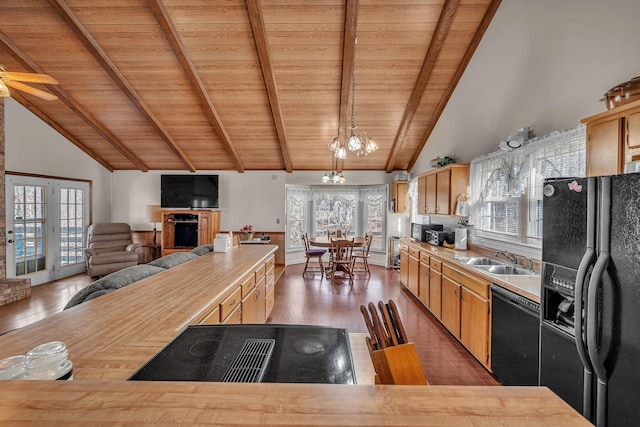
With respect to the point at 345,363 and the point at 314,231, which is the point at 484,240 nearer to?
the point at 345,363

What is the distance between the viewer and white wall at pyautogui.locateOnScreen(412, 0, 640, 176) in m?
2.21

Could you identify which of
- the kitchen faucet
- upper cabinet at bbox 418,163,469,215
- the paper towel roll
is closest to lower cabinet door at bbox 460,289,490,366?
the kitchen faucet

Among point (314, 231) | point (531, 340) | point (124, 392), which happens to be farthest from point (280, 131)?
point (124, 392)

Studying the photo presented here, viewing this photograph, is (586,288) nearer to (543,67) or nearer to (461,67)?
(543,67)

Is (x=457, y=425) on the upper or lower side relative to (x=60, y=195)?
lower

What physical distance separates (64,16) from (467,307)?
584 centimetres

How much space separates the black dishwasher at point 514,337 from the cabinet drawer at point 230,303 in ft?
6.87

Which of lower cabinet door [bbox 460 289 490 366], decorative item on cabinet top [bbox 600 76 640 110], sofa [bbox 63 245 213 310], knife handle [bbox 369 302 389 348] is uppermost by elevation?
decorative item on cabinet top [bbox 600 76 640 110]

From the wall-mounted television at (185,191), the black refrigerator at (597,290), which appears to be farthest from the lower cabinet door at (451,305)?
the wall-mounted television at (185,191)

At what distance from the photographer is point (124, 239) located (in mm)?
6867

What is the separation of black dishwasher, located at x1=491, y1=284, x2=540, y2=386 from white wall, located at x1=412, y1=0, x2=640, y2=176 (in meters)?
1.63

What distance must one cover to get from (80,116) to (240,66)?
3.34 m

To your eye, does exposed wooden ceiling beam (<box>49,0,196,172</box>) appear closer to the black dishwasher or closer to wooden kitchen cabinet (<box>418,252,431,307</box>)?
wooden kitchen cabinet (<box>418,252,431,307</box>)

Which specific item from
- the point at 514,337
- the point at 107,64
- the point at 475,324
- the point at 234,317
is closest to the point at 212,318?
the point at 234,317
